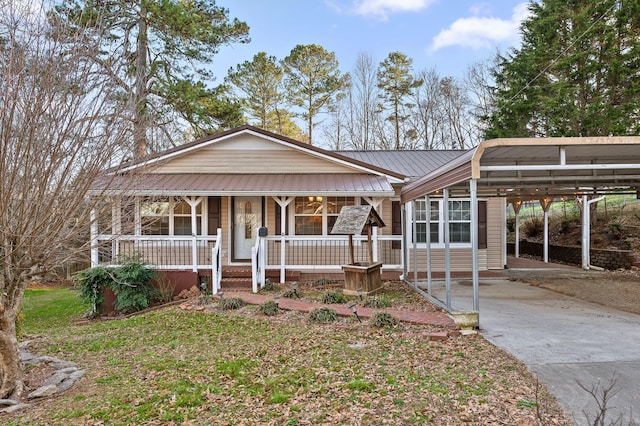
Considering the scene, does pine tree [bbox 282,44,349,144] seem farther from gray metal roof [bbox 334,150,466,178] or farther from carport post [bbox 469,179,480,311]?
carport post [bbox 469,179,480,311]

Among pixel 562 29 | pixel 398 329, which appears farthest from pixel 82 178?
pixel 562 29

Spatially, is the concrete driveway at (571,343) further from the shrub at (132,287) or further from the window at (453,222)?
the shrub at (132,287)

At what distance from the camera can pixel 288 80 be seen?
25125mm

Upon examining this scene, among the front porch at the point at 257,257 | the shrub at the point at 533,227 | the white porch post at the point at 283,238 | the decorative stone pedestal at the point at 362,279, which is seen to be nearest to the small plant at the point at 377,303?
the decorative stone pedestal at the point at 362,279

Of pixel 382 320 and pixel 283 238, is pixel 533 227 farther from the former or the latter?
pixel 382 320

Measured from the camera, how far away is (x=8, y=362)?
4477 millimetres

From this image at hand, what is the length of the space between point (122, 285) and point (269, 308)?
161 inches

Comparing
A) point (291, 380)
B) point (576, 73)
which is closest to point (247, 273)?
point (291, 380)

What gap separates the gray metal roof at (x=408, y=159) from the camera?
42.8ft

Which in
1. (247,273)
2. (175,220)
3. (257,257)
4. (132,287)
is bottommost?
(132,287)

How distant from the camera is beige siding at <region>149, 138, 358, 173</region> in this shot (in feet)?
38.7

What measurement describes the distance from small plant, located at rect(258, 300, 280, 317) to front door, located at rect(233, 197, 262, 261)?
13.9 ft

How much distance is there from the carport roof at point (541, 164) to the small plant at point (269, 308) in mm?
3960

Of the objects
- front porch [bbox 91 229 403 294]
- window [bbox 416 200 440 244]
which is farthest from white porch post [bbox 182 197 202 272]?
window [bbox 416 200 440 244]
